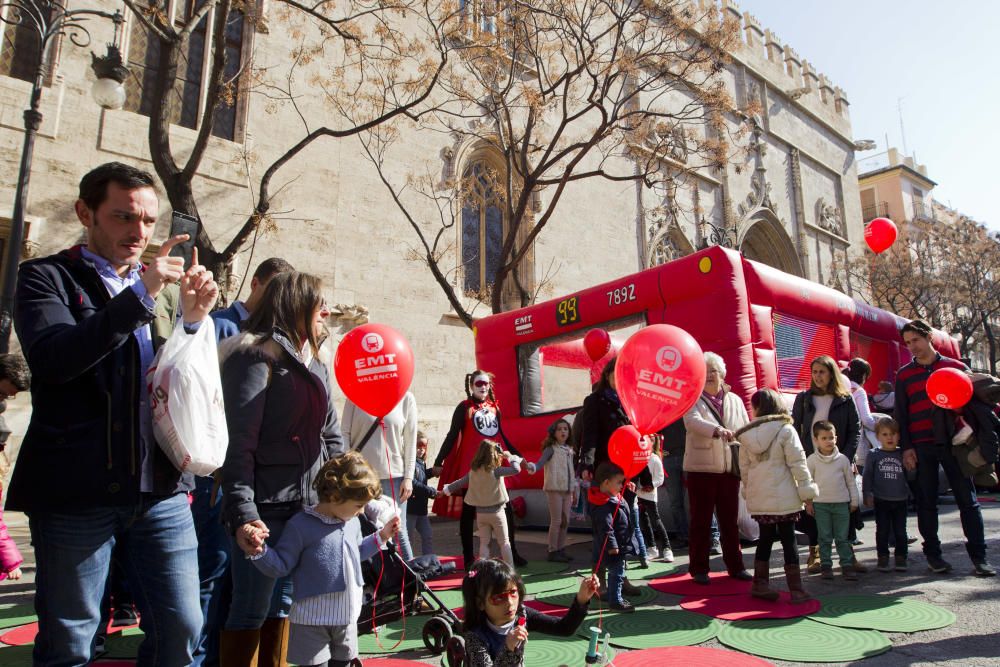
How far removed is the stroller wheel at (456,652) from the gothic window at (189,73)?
39.4 feet

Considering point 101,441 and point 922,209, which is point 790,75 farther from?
point 101,441

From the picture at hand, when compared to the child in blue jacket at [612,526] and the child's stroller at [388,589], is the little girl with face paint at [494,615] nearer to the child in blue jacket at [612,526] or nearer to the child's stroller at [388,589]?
the child's stroller at [388,589]

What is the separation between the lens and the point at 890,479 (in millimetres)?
5648

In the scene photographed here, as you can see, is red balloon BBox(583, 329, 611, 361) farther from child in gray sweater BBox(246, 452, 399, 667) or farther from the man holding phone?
the man holding phone

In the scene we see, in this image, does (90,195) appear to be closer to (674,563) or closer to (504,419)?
(674,563)

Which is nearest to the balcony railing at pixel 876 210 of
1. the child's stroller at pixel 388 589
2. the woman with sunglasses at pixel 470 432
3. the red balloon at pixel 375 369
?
the woman with sunglasses at pixel 470 432

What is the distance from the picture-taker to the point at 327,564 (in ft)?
8.50

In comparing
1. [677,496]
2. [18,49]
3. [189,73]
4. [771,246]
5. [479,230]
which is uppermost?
[771,246]

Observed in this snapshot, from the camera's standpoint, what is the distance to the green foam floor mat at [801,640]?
3383 mm

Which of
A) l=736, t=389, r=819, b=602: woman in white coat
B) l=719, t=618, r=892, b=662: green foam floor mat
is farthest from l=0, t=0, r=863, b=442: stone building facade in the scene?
l=719, t=618, r=892, b=662: green foam floor mat

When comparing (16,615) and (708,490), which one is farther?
(708,490)

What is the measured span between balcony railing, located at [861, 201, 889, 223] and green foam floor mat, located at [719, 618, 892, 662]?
4766cm

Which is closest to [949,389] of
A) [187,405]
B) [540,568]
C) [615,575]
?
[615,575]

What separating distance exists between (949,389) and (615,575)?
3105 millimetres
